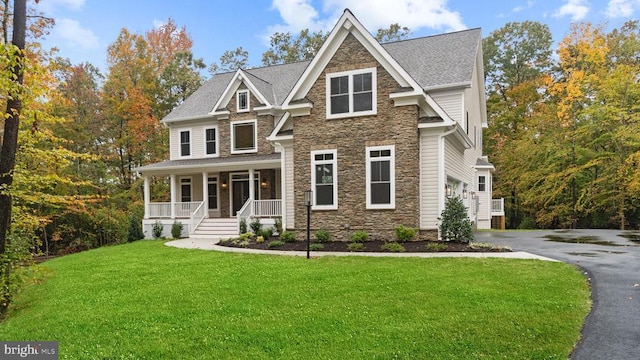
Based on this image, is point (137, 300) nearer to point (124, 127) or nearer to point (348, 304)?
point (348, 304)

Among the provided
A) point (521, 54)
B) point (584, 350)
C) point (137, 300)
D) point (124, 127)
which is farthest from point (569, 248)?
point (124, 127)

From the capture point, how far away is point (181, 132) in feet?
72.3

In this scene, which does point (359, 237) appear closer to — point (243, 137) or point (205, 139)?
point (243, 137)

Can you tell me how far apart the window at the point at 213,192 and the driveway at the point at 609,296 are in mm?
14766

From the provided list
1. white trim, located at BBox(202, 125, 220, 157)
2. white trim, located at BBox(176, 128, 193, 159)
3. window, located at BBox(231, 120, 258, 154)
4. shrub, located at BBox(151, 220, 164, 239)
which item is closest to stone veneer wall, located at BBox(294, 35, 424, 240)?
window, located at BBox(231, 120, 258, 154)

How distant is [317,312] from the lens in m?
5.62

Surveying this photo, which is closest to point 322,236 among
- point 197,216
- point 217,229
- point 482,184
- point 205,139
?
point 217,229

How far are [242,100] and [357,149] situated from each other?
932 cm

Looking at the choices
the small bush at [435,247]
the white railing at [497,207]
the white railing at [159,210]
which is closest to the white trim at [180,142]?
the white railing at [159,210]

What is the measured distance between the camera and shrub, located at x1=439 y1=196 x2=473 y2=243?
11.8 m

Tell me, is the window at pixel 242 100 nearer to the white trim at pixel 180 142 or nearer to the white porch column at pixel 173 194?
the white trim at pixel 180 142

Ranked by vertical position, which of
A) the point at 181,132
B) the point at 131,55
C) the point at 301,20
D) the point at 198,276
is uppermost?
the point at 301,20

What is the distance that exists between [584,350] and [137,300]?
260 inches

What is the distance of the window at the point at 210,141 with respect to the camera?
68.4 ft
